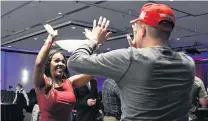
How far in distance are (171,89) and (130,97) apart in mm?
160

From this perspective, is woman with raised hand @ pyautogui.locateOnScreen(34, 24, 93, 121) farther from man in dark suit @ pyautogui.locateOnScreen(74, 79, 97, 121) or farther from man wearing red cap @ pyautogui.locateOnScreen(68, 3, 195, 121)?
man in dark suit @ pyautogui.locateOnScreen(74, 79, 97, 121)

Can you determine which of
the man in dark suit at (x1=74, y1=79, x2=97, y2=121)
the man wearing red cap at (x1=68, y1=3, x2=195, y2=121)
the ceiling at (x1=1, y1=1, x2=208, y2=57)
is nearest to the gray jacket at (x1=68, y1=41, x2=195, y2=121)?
the man wearing red cap at (x1=68, y1=3, x2=195, y2=121)

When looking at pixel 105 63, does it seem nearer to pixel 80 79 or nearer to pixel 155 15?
pixel 155 15

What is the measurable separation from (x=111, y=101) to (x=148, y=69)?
1437mm

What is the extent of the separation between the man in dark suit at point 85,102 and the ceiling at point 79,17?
2.87 m

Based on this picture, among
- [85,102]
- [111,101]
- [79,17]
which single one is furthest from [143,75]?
[79,17]

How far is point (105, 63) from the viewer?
111cm

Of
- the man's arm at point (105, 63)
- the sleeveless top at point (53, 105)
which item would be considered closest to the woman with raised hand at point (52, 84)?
the sleeveless top at point (53, 105)

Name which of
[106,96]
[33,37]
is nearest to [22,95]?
[33,37]

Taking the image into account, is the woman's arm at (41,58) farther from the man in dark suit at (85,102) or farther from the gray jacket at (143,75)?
the man in dark suit at (85,102)

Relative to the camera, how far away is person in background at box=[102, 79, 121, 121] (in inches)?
98.0

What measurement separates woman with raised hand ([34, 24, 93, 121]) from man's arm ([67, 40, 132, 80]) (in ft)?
2.70

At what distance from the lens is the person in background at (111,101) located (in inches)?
98.0

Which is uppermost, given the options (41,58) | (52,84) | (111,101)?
(41,58)
